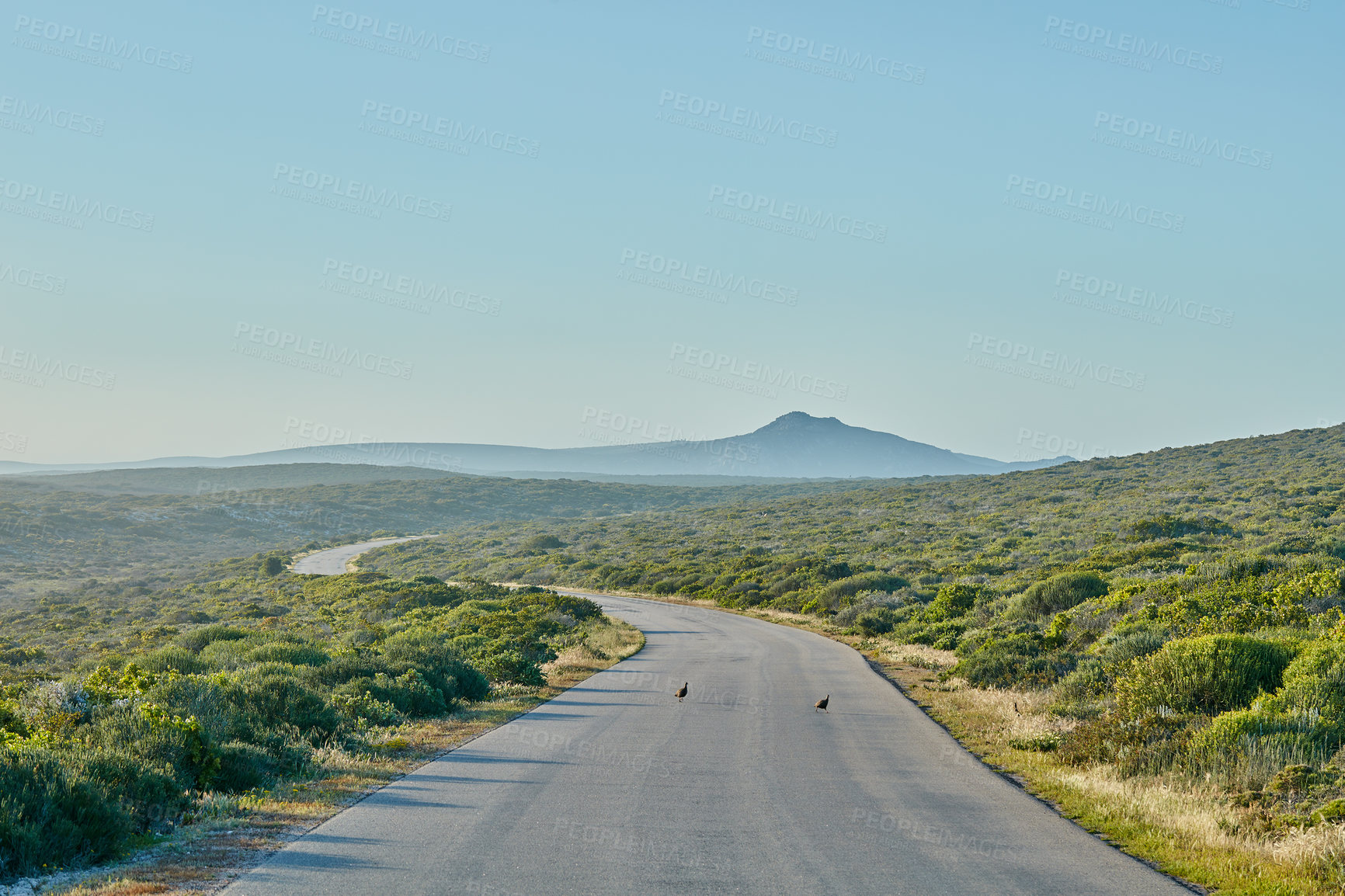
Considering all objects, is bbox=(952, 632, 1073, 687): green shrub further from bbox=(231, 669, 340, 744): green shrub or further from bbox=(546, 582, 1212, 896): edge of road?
bbox=(231, 669, 340, 744): green shrub

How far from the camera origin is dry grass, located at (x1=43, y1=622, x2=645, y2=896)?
687 cm

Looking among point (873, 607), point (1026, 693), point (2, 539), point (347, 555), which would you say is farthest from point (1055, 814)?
point (2, 539)

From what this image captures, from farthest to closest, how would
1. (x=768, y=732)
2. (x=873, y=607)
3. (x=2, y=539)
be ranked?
1. (x=2, y=539)
2. (x=873, y=607)
3. (x=768, y=732)

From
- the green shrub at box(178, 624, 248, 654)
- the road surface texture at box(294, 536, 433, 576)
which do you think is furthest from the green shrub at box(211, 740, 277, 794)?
the road surface texture at box(294, 536, 433, 576)

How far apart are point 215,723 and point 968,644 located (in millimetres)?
18123

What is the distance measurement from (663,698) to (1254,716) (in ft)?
34.6

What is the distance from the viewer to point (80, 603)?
1949 inches

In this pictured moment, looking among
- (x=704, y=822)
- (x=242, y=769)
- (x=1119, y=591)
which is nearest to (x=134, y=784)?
(x=242, y=769)

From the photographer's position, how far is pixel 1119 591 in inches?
866

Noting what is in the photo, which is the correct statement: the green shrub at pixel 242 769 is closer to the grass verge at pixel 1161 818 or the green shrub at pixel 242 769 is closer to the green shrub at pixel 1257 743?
the grass verge at pixel 1161 818

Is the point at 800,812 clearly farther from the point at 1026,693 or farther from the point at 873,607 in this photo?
the point at 873,607

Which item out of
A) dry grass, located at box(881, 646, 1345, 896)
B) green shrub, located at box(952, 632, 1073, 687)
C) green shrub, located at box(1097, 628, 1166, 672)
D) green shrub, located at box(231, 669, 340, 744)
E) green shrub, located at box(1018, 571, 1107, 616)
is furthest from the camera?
green shrub, located at box(1018, 571, 1107, 616)

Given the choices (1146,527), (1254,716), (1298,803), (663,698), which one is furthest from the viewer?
(1146,527)

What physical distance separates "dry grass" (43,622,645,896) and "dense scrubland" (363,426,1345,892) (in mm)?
7551
